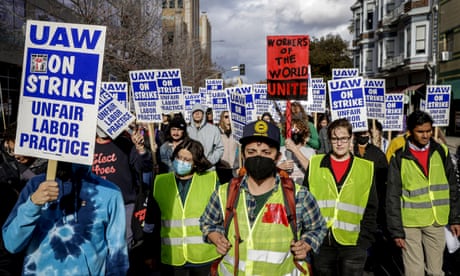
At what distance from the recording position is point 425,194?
5.13 meters

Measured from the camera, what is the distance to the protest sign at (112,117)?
624 cm

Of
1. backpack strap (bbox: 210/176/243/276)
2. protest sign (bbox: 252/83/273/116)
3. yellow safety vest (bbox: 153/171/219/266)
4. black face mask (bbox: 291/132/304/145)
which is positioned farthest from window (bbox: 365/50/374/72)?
backpack strap (bbox: 210/176/243/276)

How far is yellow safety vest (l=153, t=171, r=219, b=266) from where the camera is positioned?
4.18m

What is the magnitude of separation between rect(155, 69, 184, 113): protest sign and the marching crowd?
2.50 metres

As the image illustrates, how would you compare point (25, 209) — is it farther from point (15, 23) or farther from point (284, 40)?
point (15, 23)

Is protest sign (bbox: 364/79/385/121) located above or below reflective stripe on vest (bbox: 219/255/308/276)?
above

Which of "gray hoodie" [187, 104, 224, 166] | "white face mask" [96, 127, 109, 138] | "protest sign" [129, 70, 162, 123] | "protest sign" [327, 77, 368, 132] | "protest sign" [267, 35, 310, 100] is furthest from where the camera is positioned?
"protest sign" [129, 70, 162, 123]

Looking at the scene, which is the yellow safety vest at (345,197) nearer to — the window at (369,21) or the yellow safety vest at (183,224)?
the yellow safety vest at (183,224)

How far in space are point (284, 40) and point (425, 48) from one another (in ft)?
114

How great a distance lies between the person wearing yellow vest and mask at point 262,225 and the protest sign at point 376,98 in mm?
7067

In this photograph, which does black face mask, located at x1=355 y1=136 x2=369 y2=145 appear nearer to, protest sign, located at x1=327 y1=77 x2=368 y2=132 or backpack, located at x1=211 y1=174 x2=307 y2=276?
protest sign, located at x1=327 y1=77 x2=368 y2=132

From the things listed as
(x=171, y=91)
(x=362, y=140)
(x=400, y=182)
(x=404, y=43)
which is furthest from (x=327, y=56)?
(x=400, y=182)

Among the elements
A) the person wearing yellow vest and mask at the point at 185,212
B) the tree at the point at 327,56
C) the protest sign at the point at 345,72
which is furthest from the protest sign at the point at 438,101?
the tree at the point at 327,56

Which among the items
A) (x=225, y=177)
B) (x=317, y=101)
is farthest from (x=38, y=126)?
(x=317, y=101)
